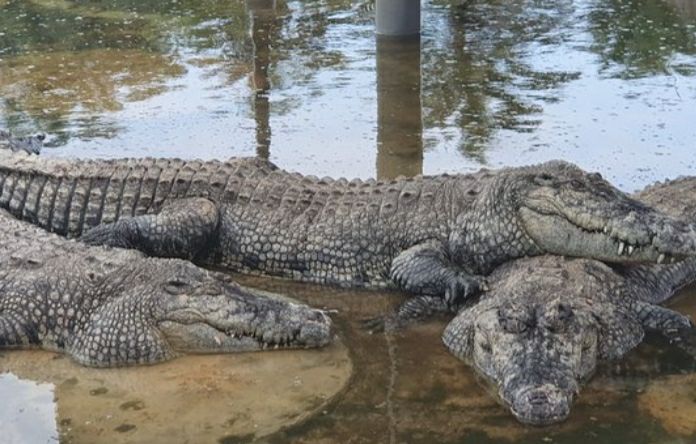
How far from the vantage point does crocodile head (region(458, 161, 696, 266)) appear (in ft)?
15.1

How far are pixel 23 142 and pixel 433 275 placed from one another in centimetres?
379

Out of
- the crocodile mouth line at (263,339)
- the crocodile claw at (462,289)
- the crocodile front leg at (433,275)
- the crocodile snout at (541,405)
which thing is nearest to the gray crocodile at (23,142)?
the crocodile mouth line at (263,339)

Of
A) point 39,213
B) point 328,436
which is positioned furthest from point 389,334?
point 39,213

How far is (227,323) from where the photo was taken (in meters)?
4.43

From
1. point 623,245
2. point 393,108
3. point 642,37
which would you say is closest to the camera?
point 623,245

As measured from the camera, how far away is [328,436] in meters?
3.65

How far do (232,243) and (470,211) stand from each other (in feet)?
4.60

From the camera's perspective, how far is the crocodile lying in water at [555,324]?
12.5 ft

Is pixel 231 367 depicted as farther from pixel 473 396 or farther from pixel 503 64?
pixel 503 64

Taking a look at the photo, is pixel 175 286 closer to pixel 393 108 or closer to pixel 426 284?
pixel 426 284

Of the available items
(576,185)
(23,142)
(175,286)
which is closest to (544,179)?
(576,185)

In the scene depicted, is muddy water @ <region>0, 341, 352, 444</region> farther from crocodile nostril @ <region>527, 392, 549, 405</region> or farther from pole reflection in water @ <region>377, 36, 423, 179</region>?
pole reflection in water @ <region>377, 36, 423, 179</region>

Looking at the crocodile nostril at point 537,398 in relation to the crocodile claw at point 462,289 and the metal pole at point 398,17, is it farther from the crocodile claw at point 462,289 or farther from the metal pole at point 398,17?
the metal pole at point 398,17

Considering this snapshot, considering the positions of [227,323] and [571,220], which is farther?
[571,220]
